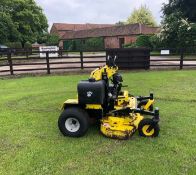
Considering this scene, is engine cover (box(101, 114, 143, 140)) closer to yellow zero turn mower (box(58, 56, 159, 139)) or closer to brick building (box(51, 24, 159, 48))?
yellow zero turn mower (box(58, 56, 159, 139))

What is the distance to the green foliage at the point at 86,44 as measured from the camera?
49.7 meters

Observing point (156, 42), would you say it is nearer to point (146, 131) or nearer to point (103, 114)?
point (103, 114)

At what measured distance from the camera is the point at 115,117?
5520 millimetres

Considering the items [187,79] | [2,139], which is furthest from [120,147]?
[187,79]

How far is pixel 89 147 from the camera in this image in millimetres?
5113

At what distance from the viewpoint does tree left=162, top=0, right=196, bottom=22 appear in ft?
104

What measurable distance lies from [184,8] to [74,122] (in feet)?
98.3

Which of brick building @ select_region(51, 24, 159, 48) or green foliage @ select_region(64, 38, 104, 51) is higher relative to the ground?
brick building @ select_region(51, 24, 159, 48)

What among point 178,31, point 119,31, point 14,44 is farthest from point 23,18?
point 178,31

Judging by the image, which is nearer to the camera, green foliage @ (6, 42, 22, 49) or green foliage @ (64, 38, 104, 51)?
green foliage @ (6, 42, 22, 49)

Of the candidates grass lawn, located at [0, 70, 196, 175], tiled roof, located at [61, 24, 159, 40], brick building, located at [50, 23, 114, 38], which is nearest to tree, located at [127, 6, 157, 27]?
brick building, located at [50, 23, 114, 38]

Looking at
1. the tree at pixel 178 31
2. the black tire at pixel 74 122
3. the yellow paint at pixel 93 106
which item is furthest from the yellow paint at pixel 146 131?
the tree at pixel 178 31

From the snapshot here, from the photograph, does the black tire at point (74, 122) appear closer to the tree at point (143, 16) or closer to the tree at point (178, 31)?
the tree at point (178, 31)

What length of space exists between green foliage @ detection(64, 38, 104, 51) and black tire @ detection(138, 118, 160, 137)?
41.9 metres
